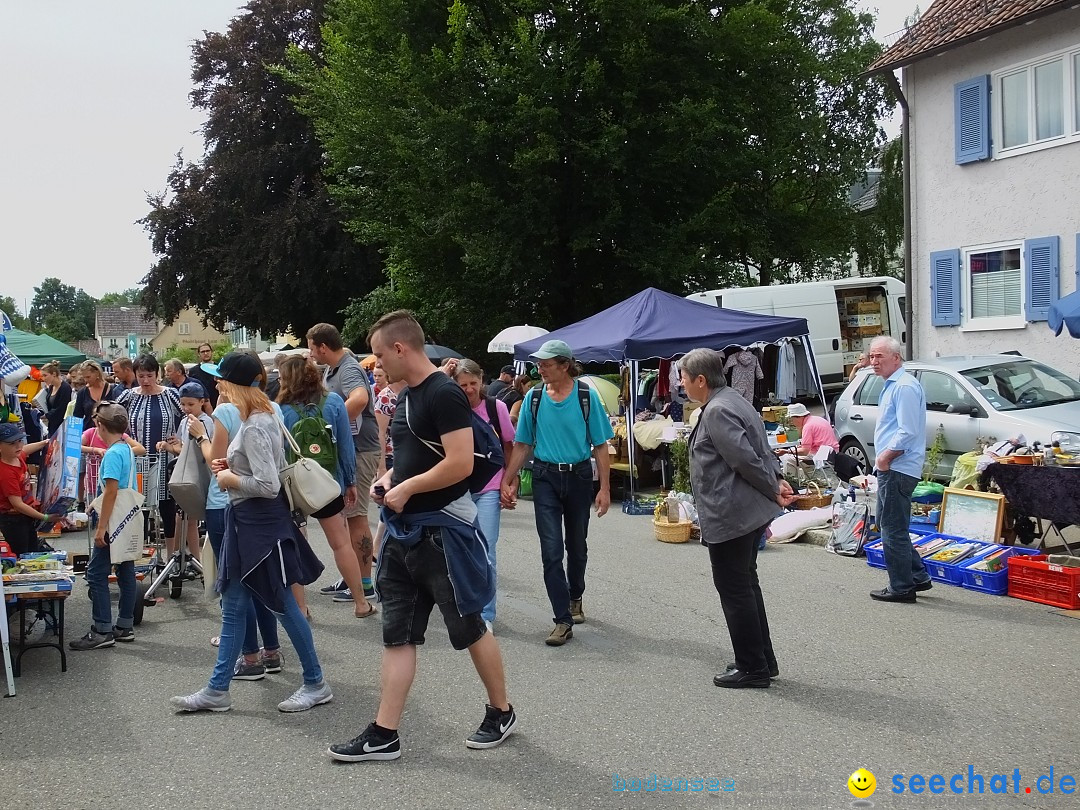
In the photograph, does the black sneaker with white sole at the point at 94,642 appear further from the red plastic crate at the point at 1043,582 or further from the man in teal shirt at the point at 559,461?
the red plastic crate at the point at 1043,582

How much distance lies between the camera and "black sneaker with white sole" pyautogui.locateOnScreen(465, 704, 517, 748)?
15.1ft

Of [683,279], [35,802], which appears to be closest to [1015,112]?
[683,279]

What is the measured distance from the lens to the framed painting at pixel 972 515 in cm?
851

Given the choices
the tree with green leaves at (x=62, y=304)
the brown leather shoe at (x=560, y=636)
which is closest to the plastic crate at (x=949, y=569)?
the brown leather shoe at (x=560, y=636)

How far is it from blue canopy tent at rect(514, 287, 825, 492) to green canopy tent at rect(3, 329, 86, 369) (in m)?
10.9

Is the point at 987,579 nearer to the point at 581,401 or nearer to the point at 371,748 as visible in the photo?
the point at 581,401

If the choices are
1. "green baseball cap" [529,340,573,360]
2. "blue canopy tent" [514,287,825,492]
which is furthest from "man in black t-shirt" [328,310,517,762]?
"blue canopy tent" [514,287,825,492]

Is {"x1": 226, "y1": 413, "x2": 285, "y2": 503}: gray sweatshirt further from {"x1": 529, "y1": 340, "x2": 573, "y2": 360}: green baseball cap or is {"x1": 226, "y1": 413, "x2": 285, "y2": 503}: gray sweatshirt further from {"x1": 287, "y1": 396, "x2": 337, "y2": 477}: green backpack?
{"x1": 529, "y1": 340, "x2": 573, "y2": 360}: green baseball cap

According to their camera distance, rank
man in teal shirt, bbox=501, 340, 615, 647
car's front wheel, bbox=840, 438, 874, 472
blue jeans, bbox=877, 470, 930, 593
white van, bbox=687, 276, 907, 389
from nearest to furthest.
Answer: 1. man in teal shirt, bbox=501, 340, 615, 647
2. blue jeans, bbox=877, 470, 930, 593
3. car's front wheel, bbox=840, 438, 874, 472
4. white van, bbox=687, 276, 907, 389

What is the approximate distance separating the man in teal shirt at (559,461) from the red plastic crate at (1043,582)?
3.17m

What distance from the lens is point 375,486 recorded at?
4.58 metres

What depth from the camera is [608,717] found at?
16.3ft

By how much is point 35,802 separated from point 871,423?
10.7 m

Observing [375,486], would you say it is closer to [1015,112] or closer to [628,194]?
[1015,112]
